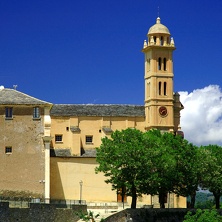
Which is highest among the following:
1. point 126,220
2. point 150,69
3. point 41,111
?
point 150,69

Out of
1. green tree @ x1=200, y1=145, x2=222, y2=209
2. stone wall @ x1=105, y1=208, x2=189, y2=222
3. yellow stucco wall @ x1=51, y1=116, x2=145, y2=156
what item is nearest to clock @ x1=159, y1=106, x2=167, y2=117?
yellow stucco wall @ x1=51, y1=116, x2=145, y2=156

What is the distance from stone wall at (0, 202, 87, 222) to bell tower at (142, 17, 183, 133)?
78.5 ft

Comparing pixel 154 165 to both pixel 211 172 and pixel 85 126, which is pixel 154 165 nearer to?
pixel 211 172

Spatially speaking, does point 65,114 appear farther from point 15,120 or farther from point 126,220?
point 126,220

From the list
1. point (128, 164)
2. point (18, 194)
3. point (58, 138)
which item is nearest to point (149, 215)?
point (128, 164)

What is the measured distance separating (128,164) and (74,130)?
17.6 metres

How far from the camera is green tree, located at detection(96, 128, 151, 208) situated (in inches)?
3073

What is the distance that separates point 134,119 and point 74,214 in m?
24.1

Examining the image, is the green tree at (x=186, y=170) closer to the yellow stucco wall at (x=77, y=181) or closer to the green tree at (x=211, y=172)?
the green tree at (x=211, y=172)

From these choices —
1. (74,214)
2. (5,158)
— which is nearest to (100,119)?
(5,158)

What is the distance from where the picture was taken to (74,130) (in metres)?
94.4

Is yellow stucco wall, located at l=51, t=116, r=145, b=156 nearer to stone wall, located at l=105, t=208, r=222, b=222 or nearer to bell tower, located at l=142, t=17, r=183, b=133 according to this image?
bell tower, located at l=142, t=17, r=183, b=133

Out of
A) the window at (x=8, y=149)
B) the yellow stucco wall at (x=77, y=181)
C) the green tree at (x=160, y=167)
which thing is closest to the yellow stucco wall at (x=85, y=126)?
the yellow stucco wall at (x=77, y=181)

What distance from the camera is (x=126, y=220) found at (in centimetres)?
7556
